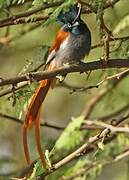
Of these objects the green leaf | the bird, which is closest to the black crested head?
the bird

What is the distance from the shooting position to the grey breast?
227 centimetres

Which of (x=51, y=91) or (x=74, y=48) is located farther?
(x=51, y=91)

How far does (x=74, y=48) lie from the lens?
2287 millimetres

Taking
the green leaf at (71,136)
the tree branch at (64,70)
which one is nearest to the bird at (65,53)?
the tree branch at (64,70)

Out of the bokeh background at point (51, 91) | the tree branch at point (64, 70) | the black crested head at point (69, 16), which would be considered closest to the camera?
the tree branch at point (64, 70)

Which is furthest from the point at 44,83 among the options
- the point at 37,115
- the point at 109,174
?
the point at 109,174

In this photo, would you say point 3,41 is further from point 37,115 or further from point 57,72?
point 57,72

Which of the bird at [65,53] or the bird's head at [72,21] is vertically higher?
the bird's head at [72,21]

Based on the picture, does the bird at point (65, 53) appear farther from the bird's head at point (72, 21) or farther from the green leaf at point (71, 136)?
the green leaf at point (71, 136)

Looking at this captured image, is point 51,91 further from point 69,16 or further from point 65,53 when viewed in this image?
point 69,16

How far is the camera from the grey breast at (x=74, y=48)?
7.46 ft

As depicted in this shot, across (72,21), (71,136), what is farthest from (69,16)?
(71,136)

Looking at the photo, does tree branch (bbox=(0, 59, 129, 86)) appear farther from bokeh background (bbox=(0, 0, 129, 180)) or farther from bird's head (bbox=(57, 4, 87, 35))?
bird's head (bbox=(57, 4, 87, 35))

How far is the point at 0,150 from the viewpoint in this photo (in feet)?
16.6
